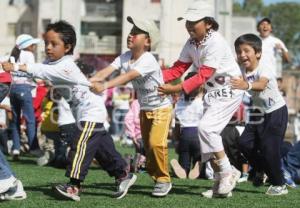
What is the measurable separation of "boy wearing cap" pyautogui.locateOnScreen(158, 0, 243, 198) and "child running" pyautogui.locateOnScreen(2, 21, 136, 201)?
2.84 ft

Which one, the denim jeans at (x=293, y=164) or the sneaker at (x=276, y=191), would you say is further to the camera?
the denim jeans at (x=293, y=164)

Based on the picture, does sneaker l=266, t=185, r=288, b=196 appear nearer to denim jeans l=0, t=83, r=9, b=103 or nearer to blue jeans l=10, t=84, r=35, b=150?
denim jeans l=0, t=83, r=9, b=103

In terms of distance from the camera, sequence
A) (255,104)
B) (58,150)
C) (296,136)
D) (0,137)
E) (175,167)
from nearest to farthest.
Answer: (255,104)
(175,167)
(58,150)
(0,137)
(296,136)

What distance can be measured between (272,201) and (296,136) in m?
10.3

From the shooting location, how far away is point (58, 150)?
31.5 feet

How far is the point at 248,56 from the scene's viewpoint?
22.1 feet

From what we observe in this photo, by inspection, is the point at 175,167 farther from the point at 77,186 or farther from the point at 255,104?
the point at 77,186

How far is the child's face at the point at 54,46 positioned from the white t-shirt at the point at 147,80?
1.81 ft

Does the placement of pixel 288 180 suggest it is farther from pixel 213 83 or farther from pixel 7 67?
pixel 7 67

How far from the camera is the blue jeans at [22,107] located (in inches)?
412

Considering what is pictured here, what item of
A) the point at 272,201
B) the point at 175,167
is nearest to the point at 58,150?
the point at 175,167

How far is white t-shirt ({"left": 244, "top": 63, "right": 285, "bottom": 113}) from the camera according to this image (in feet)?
22.0

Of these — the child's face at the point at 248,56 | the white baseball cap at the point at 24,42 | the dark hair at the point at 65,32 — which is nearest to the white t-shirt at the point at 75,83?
the dark hair at the point at 65,32

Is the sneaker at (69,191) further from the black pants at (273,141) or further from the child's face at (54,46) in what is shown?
the black pants at (273,141)
